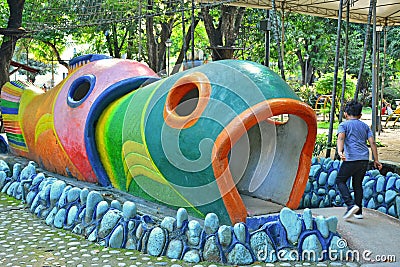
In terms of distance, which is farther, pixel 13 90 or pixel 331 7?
pixel 331 7

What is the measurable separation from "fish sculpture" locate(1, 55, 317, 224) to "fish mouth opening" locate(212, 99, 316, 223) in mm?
11

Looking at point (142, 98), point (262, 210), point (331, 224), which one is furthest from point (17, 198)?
point (331, 224)

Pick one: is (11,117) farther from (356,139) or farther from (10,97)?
(356,139)

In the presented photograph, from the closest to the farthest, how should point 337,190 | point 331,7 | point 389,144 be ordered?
point 337,190 < point 389,144 < point 331,7

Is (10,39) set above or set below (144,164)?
above

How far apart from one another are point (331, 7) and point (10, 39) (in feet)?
28.0

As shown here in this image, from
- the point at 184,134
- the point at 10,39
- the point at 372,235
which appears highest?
the point at 10,39

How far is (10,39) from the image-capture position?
13.4m

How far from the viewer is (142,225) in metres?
4.73

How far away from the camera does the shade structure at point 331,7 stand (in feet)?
39.3

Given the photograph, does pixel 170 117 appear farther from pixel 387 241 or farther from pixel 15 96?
pixel 15 96

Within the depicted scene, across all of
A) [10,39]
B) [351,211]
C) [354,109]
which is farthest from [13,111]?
[351,211]

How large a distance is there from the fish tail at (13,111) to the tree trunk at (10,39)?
12.5 feet

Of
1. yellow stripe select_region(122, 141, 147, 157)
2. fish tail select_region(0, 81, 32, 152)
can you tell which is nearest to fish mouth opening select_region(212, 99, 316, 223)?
yellow stripe select_region(122, 141, 147, 157)
